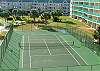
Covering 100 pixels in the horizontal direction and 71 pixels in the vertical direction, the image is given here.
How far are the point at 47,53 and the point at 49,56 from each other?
4.53 feet

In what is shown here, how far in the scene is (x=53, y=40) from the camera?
38062 mm

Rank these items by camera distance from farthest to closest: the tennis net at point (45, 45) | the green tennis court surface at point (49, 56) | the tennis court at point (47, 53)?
the tennis net at point (45, 45) < the tennis court at point (47, 53) < the green tennis court surface at point (49, 56)

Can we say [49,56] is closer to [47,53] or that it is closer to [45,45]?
[47,53]

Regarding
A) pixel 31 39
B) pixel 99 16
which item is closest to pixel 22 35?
pixel 31 39

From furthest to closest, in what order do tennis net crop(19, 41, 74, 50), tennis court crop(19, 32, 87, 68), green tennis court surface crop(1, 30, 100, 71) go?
tennis net crop(19, 41, 74, 50)
tennis court crop(19, 32, 87, 68)
green tennis court surface crop(1, 30, 100, 71)

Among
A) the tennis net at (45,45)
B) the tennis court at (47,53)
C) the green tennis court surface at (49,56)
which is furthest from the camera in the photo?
the tennis net at (45,45)

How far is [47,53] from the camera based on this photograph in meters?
30.0

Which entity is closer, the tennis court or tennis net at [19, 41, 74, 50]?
the tennis court

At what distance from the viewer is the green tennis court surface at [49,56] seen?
74.5 feet

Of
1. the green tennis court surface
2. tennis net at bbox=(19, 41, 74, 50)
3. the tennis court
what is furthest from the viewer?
tennis net at bbox=(19, 41, 74, 50)

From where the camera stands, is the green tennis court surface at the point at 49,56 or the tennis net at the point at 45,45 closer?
the green tennis court surface at the point at 49,56

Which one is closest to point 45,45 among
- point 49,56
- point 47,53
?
point 47,53

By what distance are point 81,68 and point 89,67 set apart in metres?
0.75

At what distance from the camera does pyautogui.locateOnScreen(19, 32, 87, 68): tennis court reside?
84.4 feet
